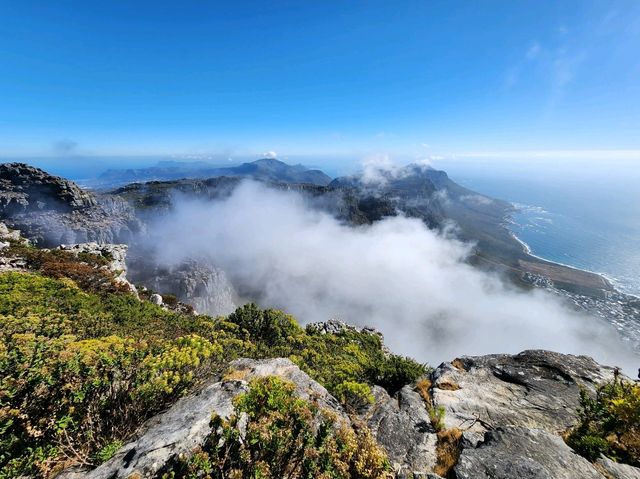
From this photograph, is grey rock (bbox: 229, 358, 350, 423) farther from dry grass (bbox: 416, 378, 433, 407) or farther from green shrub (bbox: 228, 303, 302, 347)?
green shrub (bbox: 228, 303, 302, 347)

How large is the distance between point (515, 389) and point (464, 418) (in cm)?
483

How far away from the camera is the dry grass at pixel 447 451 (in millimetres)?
7969

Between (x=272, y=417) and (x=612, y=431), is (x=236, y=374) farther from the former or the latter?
(x=612, y=431)

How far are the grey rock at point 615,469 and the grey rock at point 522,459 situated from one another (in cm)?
55

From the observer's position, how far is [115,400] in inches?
301

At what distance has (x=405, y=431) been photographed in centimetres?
1044

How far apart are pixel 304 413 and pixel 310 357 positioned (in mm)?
18121

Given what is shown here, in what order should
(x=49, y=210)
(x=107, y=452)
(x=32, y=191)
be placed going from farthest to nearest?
(x=32, y=191)
(x=49, y=210)
(x=107, y=452)

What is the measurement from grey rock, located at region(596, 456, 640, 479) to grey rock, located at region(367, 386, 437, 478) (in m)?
4.22

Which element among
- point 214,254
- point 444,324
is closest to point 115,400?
point 214,254

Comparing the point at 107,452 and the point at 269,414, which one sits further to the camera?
the point at 269,414

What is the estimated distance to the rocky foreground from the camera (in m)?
6.57

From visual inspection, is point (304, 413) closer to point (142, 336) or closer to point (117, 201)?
point (142, 336)

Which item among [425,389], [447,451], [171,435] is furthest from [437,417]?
[171,435]
